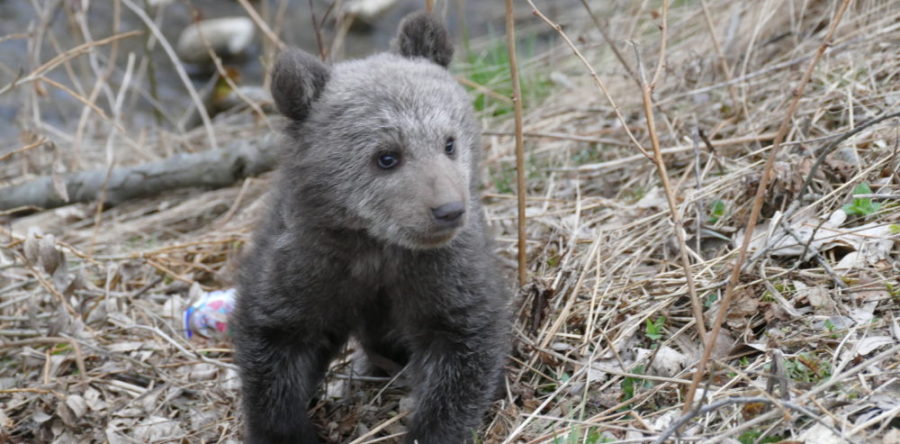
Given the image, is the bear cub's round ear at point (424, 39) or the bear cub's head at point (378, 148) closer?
the bear cub's head at point (378, 148)

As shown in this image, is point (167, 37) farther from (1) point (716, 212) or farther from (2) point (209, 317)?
(1) point (716, 212)

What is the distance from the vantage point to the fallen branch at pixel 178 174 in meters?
6.84

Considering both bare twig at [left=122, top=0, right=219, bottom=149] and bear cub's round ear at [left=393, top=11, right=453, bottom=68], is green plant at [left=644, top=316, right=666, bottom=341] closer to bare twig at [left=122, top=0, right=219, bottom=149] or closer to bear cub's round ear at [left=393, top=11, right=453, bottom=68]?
bear cub's round ear at [left=393, top=11, right=453, bottom=68]

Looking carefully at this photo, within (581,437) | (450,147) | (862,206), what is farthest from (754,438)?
(450,147)

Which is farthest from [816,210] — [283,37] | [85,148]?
[283,37]

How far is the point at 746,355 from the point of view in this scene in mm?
3906

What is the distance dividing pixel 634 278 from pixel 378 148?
66.0 inches

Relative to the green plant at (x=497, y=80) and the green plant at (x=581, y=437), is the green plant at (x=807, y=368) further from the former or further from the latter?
the green plant at (x=497, y=80)

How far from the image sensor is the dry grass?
366cm

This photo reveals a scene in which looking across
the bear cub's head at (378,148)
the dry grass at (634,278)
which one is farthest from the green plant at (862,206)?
the bear cub's head at (378,148)

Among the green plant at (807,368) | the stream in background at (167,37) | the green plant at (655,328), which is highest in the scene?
the green plant at (807,368)

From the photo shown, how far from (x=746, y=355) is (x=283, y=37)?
1084 cm

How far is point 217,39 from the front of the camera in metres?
13.0

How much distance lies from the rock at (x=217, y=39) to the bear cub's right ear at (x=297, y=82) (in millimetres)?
9268
